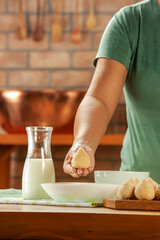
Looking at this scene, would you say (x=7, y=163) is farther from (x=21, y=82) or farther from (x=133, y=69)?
(x=133, y=69)

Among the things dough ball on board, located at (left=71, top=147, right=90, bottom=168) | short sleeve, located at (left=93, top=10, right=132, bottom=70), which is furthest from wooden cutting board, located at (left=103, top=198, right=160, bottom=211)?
short sleeve, located at (left=93, top=10, right=132, bottom=70)

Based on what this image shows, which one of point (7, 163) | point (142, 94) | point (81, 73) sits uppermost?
point (81, 73)

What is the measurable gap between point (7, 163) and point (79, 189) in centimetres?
171

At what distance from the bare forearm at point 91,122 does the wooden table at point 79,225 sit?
49cm

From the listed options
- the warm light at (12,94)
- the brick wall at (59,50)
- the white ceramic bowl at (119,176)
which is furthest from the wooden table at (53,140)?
the white ceramic bowl at (119,176)

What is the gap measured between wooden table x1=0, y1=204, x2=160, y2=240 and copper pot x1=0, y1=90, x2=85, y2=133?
1.59m

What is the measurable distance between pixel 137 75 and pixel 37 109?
912 mm

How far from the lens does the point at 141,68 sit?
1.58 m

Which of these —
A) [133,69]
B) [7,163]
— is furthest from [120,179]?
[7,163]

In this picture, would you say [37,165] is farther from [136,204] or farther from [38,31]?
[38,31]

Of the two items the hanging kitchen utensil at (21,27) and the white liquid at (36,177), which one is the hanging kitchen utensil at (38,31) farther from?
the white liquid at (36,177)

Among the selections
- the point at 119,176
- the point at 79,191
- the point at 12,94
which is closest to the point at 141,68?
the point at 119,176

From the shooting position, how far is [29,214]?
2.61ft

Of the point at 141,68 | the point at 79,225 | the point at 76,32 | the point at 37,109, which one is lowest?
the point at 79,225
